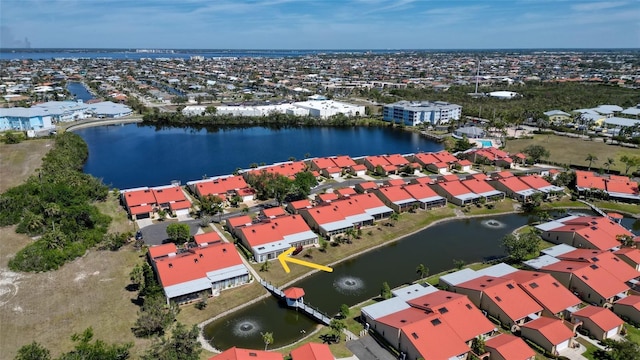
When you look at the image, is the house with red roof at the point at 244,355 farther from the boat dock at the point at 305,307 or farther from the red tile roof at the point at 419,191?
the red tile roof at the point at 419,191

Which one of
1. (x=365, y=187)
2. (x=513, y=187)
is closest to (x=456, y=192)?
(x=513, y=187)

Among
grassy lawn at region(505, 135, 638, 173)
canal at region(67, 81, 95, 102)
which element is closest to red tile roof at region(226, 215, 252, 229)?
grassy lawn at region(505, 135, 638, 173)

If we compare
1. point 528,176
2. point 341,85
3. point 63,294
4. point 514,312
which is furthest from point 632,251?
point 341,85

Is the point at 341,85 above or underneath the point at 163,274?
above

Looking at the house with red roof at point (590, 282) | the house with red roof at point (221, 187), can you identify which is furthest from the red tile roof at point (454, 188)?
the house with red roof at point (221, 187)

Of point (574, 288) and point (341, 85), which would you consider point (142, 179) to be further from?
point (341, 85)

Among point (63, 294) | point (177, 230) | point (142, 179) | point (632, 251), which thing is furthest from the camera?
point (142, 179)
